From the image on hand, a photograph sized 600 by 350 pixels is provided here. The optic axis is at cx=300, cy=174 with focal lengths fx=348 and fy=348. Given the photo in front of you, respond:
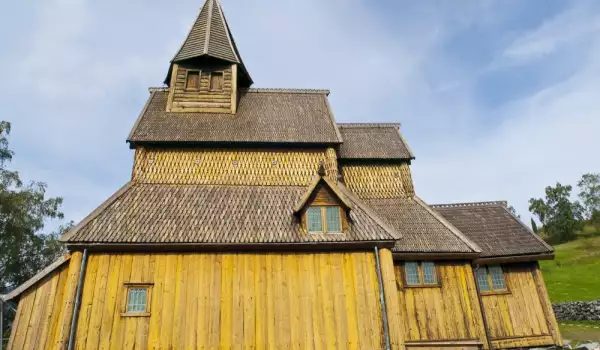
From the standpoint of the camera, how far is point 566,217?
249ft

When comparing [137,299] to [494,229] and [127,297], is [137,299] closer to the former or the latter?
[127,297]

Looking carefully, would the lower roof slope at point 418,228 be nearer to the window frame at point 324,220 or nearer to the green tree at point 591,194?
the window frame at point 324,220

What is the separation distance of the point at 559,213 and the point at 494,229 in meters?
80.5

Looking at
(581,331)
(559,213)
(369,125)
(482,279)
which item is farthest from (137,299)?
(559,213)

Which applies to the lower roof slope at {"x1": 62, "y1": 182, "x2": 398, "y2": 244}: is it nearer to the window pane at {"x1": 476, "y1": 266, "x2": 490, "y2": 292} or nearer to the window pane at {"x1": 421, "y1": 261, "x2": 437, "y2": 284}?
the window pane at {"x1": 421, "y1": 261, "x2": 437, "y2": 284}

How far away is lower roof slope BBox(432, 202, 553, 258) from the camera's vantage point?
15.4 m

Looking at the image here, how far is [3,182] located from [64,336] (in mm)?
28876

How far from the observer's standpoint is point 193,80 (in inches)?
714

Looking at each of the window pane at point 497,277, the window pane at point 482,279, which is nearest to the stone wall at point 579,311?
Result: the window pane at point 497,277

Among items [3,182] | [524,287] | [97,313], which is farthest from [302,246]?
[3,182]

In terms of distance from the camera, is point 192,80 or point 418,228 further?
point 192,80

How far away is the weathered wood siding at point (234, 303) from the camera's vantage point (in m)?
10.3

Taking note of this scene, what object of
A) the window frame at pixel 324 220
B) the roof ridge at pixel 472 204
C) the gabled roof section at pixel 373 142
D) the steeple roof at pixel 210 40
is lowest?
the window frame at pixel 324 220

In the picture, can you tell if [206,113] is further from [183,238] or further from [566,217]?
[566,217]
